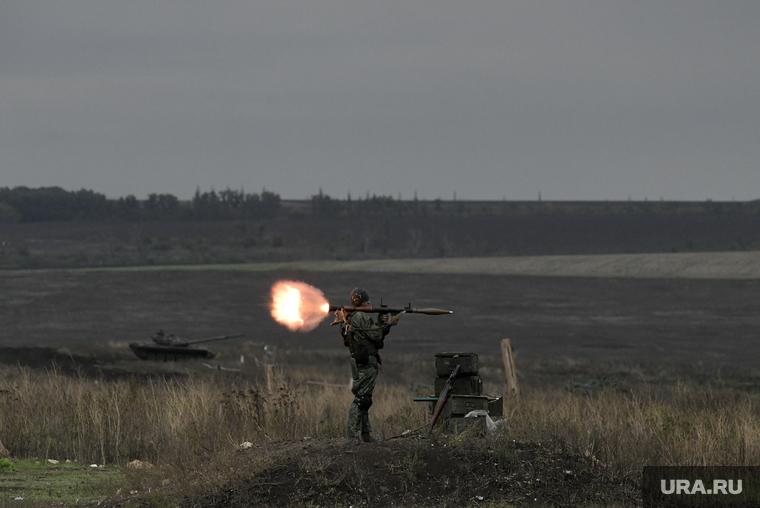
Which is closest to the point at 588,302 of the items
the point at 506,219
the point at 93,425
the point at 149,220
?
the point at 93,425

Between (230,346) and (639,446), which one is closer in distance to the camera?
(639,446)

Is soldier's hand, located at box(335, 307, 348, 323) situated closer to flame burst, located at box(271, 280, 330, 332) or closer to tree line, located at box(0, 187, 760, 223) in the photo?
flame burst, located at box(271, 280, 330, 332)

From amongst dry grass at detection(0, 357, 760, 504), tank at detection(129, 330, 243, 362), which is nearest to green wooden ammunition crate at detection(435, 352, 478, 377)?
dry grass at detection(0, 357, 760, 504)

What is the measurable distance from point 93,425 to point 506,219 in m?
147

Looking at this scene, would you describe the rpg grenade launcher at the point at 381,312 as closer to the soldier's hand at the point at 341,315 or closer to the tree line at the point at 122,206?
the soldier's hand at the point at 341,315

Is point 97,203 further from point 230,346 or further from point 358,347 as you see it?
point 358,347

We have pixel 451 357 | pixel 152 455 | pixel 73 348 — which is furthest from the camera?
pixel 73 348

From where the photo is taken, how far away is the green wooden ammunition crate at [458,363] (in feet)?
47.0

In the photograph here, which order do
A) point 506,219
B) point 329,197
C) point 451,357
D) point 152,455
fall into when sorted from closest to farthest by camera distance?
point 451,357 < point 152,455 < point 506,219 < point 329,197

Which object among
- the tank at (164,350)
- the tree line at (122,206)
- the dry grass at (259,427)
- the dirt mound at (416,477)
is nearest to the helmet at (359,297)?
the dirt mound at (416,477)

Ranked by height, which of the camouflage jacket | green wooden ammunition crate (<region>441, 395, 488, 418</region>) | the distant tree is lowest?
green wooden ammunition crate (<region>441, 395, 488, 418</region>)

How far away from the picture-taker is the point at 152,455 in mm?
16938

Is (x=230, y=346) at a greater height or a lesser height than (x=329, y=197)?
lesser

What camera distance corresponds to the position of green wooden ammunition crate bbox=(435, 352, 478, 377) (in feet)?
47.0
